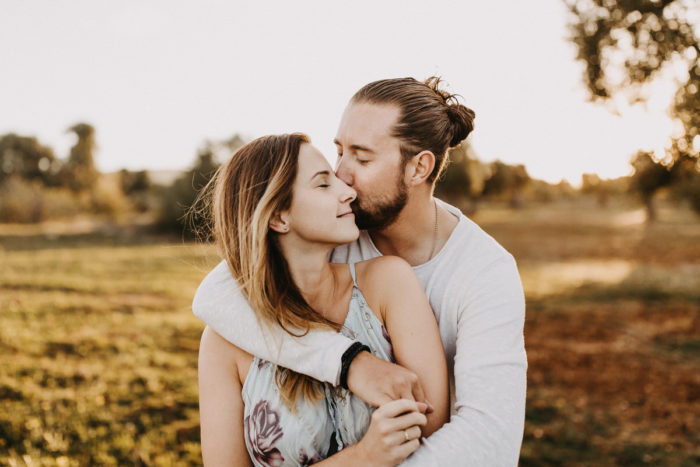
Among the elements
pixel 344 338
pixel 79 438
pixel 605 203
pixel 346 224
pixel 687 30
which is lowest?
pixel 605 203

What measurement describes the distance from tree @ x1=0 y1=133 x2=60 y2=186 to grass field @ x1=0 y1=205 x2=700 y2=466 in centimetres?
4774

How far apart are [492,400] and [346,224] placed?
1.01 m

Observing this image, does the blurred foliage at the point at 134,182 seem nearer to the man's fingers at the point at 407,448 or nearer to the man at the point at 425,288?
the man at the point at 425,288

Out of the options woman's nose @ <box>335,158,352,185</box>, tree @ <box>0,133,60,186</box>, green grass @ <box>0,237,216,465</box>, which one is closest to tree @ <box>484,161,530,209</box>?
green grass @ <box>0,237,216,465</box>

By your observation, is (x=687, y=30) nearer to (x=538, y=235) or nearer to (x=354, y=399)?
(x=354, y=399)

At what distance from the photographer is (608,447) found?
232 inches

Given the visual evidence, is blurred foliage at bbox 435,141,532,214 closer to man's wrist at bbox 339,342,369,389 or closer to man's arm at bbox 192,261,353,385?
man's arm at bbox 192,261,353,385

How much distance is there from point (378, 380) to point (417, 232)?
3.70 feet

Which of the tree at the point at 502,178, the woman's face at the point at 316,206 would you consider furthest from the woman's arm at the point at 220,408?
the tree at the point at 502,178

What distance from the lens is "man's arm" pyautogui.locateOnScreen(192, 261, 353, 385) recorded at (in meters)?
2.11

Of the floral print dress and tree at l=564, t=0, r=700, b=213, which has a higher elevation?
tree at l=564, t=0, r=700, b=213

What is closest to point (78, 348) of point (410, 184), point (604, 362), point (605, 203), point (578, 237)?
point (410, 184)

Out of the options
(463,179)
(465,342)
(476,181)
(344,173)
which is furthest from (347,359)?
(476,181)

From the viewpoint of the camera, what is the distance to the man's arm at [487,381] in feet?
6.72
